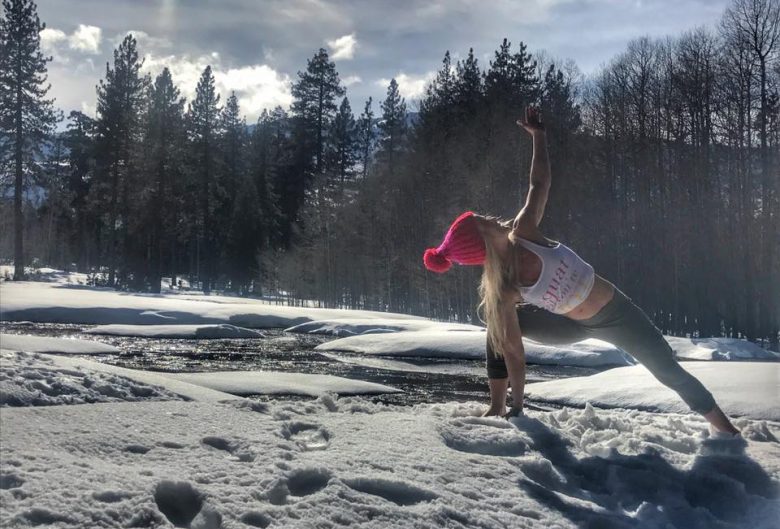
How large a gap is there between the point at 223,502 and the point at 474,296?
93.2 feet

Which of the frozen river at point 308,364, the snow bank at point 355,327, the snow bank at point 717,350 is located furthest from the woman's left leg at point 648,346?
the snow bank at point 355,327

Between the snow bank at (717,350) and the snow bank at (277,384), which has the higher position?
the snow bank at (277,384)

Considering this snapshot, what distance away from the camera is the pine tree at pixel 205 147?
45.5 metres

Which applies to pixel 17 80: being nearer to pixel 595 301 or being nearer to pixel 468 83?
pixel 595 301

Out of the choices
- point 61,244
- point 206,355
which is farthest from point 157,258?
point 206,355

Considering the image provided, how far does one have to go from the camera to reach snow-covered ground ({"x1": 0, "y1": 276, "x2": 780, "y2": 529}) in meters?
1.92

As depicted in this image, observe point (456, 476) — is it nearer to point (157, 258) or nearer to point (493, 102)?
point (493, 102)

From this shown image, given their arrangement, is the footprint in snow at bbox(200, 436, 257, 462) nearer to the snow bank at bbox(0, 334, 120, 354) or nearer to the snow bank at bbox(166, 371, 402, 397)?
the snow bank at bbox(166, 371, 402, 397)

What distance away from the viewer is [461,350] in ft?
39.9

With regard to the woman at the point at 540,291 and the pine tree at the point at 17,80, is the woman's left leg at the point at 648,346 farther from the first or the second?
the pine tree at the point at 17,80

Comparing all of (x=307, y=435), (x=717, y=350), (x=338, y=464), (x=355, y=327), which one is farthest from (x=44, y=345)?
(x=717, y=350)

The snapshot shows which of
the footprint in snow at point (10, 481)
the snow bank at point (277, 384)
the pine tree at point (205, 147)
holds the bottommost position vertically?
the snow bank at point (277, 384)

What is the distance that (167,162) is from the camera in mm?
40656

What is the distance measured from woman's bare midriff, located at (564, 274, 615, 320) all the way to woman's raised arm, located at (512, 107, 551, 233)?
1.49 ft
